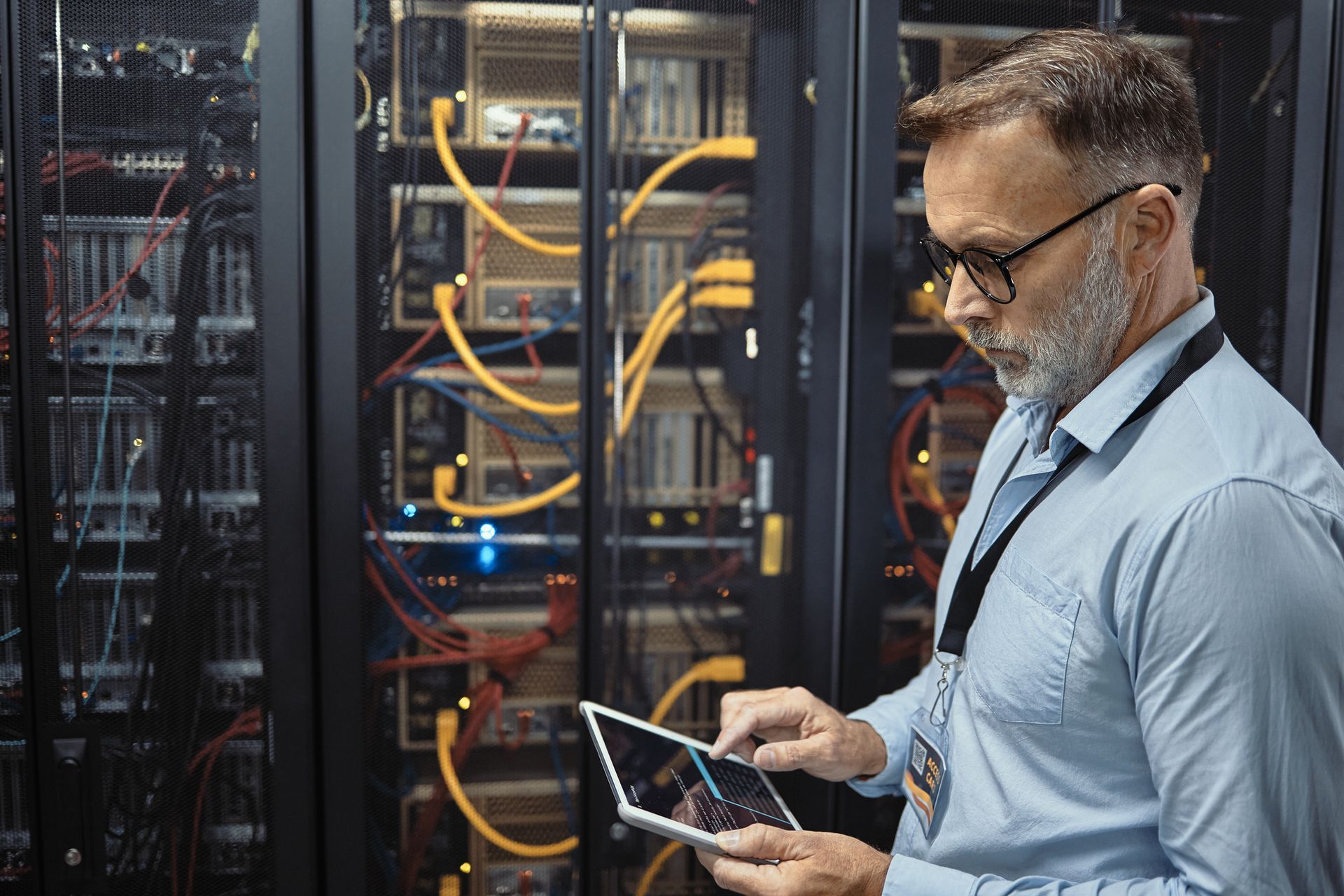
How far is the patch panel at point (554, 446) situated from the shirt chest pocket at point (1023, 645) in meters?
0.76

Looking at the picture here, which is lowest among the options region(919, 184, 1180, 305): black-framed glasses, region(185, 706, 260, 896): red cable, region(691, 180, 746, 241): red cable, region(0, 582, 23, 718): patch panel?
region(185, 706, 260, 896): red cable

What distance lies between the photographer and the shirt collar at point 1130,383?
2.57 feet

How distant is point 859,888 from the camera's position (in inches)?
31.6

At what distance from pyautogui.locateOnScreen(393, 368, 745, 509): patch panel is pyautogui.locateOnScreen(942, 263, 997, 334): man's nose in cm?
72

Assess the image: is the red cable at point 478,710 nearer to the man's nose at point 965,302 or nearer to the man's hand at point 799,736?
the man's hand at point 799,736

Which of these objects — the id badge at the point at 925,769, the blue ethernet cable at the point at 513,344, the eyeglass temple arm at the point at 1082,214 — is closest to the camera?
the eyeglass temple arm at the point at 1082,214

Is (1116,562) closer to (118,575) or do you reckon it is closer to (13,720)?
(118,575)

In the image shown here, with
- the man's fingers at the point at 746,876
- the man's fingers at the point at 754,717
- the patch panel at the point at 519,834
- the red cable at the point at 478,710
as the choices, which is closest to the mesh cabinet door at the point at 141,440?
the red cable at the point at 478,710

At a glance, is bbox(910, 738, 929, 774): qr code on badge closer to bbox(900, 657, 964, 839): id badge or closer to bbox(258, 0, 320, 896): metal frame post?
bbox(900, 657, 964, 839): id badge

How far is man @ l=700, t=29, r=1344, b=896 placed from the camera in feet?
2.14

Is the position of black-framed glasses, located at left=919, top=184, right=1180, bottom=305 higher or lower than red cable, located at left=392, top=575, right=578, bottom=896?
higher

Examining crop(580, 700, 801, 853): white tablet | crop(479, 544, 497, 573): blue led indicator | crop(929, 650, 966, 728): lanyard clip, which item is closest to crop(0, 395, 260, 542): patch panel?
crop(479, 544, 497, 573): blue led indicator

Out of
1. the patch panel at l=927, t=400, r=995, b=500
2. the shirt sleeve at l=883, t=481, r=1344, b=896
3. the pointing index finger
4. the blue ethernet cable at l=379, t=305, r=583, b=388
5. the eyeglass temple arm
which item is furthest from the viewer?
the patch panel at l=927, t=400, r=995, b=500

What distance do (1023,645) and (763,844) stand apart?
1.04 ft
